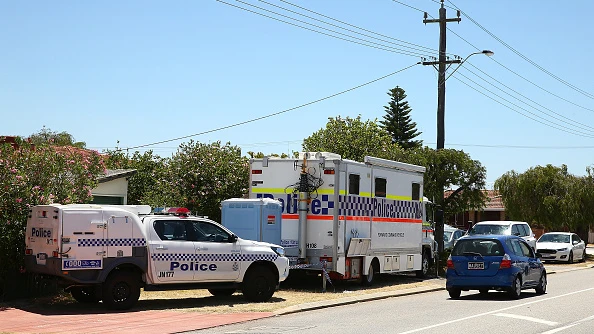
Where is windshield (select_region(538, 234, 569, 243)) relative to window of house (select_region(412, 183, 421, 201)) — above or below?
below

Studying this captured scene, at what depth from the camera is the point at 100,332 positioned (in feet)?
42.4

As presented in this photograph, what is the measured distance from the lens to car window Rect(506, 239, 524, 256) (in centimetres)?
1935

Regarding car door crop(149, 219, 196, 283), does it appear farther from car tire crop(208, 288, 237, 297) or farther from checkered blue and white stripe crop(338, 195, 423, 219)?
checkered blue and white stripe crop(338, 195, 423, 219)

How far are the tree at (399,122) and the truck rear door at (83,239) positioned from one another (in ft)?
211

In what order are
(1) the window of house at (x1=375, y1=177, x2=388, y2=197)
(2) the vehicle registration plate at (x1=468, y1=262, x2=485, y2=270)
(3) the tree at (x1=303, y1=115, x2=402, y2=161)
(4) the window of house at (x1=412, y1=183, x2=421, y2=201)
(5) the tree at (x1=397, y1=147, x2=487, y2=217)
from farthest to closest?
(3) the tree at (x1=303, y1=115, x2=402, y2=161)
(5) the tree at (x1=397, y1=147, x2=487, y2=217)
(4) the window of house at (x1=412, y1=183, x2=421, y2=201)
(1) the window of house at (x1=375, y1=177, x2=388, y2=197)
(2) the vehicle registration plate at (x1=468, y1=262, x2=485, y2=270)

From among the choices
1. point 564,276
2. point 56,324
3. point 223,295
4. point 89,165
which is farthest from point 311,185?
point 564,276

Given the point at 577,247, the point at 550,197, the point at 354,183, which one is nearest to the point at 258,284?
the point at 354,183

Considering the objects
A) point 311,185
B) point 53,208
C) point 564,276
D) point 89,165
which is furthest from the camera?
point 564,276

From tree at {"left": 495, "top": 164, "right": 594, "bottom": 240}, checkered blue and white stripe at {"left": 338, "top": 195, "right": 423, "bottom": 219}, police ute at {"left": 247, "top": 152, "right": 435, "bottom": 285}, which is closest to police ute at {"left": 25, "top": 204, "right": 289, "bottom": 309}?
police ute at {"left": 247, "top": 152, "right": 435, "bottom": 285}

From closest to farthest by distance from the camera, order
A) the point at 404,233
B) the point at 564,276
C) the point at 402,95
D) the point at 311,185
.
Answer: the point at 311,185
the point at 404,233
the point at 564,276
the point at 402,95

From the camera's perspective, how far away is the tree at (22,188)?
15914 millimetres

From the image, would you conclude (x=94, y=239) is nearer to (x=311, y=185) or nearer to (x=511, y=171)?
(x=311, y=185)

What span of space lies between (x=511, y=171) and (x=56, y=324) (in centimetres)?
4095

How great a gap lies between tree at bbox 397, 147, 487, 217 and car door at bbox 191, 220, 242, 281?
14.8 m
